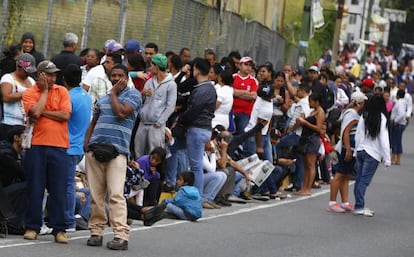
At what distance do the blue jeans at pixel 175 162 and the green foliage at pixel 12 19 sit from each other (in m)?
2.75

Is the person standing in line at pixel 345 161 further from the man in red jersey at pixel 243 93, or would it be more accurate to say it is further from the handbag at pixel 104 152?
the handbag at pixel 104 152

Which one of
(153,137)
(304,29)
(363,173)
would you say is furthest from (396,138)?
(153,137)

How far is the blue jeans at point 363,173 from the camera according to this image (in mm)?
19703

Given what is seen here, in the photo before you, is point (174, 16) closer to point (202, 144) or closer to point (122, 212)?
point (202, 144)

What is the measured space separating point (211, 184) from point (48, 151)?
5.75 meters

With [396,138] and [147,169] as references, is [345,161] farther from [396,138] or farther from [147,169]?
[396,138]

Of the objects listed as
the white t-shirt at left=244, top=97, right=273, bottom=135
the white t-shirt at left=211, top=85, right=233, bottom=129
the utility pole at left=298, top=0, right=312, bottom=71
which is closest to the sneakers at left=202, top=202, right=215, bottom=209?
the white t-shirt at left=211, top=85, right=233, bottom=129

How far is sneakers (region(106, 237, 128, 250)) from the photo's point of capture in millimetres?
13289

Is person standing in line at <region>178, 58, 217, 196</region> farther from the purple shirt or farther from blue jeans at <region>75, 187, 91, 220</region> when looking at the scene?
blue jeans at <region>75, 187, 91, 220</region>

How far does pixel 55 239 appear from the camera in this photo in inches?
531

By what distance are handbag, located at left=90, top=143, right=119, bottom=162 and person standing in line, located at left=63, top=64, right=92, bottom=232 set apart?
0.43 m

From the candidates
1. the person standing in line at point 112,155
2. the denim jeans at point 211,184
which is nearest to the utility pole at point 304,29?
the denim jeans at point 211,184

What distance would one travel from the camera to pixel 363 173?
19.8 m

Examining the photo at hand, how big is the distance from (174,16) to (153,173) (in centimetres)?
810
